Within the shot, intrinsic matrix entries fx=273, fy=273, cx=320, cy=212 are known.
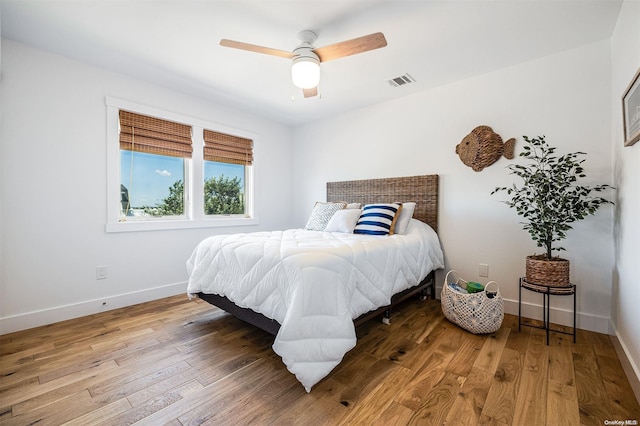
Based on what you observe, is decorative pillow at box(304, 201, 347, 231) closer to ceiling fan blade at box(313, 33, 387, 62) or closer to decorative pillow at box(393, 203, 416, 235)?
decorative pillow at box(393, 203, 416, 235)

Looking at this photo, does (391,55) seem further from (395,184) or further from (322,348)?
(322,348)

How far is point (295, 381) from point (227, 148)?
3018 millimetres

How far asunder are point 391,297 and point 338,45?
6.34 feet

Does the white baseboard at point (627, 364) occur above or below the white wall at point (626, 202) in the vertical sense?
below

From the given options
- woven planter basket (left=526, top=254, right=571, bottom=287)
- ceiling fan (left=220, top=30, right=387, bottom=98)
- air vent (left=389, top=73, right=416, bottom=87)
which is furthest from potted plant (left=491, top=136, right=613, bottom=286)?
ceiling fan (left=220, top=30, right=387, bottom=98)

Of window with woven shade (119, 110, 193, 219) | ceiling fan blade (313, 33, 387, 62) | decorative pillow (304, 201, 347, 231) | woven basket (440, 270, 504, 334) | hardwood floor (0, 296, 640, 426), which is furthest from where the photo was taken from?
decorative pillow (304, 201, 347, 231)

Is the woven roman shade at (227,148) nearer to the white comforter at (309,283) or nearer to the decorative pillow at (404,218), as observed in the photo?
the white comforter at (309,283)

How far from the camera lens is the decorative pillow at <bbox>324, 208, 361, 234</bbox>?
2980 millimetres

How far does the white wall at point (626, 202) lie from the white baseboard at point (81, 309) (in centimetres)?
381

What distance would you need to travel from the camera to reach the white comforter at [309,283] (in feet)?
4.95

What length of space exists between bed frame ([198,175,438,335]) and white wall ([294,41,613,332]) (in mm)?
111

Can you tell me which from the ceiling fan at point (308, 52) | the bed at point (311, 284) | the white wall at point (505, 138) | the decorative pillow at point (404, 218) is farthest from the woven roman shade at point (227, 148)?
the decorative pillow at point (404, 218)

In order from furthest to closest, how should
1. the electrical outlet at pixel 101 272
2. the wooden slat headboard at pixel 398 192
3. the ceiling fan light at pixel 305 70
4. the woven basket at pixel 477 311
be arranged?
1. the wooden slat headboard at pixel 398 192
2. the electrical outlet at pixel 101 272
3. the woven basket at pixel 477 311
4. the ceiling fan light at pixel 305 70

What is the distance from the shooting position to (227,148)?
3699 mm
